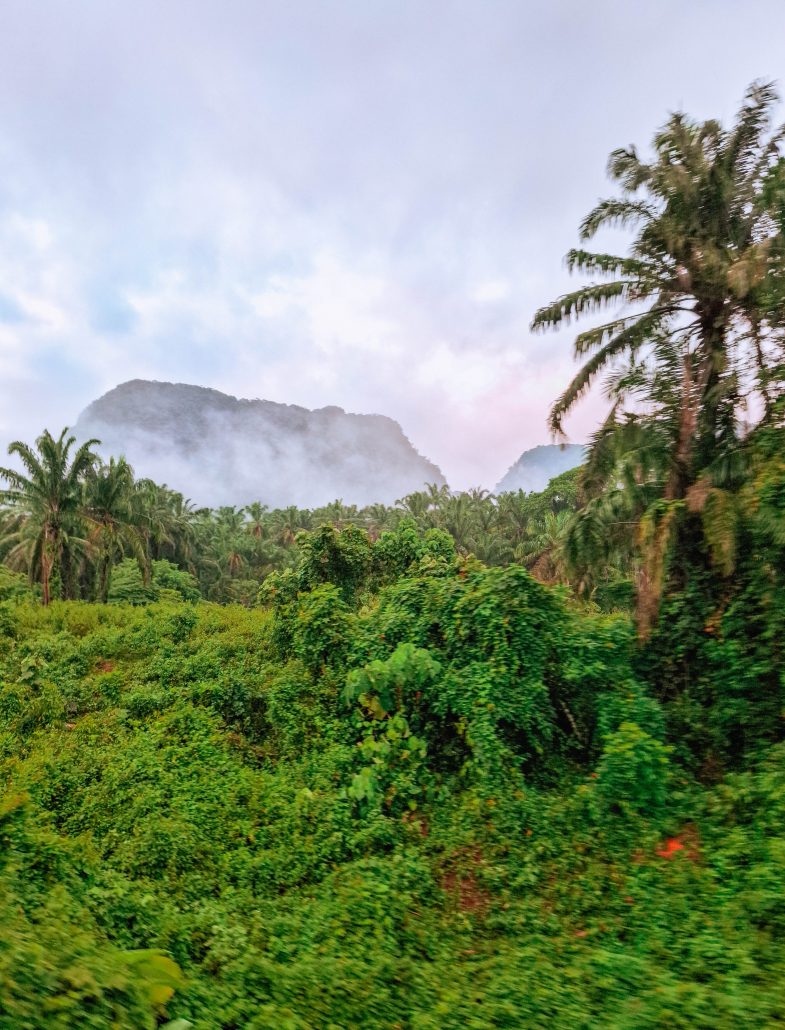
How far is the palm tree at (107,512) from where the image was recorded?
2311 cm

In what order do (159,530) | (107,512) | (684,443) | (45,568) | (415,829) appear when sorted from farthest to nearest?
1. (159,530)
2. (107,512)
3. (45,568)
4. (684,443)
5. (415,829)

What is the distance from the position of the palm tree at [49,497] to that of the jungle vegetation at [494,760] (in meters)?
10.5

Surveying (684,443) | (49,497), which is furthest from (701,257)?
(49,497)

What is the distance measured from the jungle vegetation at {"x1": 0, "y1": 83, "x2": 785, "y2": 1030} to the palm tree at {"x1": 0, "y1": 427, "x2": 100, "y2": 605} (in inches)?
413

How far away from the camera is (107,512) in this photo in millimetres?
23828

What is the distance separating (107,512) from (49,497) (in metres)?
3.75

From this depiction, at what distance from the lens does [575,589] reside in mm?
9617

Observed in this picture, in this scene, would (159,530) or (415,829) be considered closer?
(415,829)

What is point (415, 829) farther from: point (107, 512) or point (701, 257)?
point (107, 512)

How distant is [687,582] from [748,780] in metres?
2.79

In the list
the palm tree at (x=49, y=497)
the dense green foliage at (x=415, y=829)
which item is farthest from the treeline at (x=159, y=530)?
the dense green foliage at (x=415, y=829)

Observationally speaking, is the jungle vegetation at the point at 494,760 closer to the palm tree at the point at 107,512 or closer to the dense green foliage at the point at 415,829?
the dense green foliage at the point at 415,829

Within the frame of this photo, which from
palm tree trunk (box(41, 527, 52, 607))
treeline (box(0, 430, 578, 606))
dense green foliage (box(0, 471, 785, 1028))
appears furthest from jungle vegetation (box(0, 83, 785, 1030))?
palm tree trunk (box(41, 527, 52, 607))

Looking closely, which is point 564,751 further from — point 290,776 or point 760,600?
point 290,776
